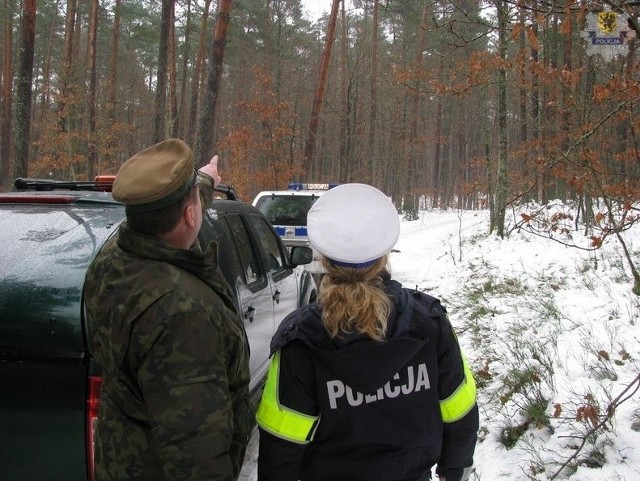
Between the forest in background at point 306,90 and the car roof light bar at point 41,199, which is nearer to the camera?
the car roof light bar at point 41,199

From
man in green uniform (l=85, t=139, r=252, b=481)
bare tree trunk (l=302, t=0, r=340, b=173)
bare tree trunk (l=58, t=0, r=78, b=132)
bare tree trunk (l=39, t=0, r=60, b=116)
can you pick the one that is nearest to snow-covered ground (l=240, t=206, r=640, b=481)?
man in green uniform (l=85, t=139, r=252, b=481)

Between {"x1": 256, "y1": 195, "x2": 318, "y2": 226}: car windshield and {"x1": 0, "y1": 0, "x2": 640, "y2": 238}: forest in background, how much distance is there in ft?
8.91

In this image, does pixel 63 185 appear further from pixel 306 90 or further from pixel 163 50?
pixel 306 90

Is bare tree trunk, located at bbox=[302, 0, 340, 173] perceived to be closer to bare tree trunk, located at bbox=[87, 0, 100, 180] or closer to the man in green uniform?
bare tree trunk, located at bbox=[87, 0, 100, 180]

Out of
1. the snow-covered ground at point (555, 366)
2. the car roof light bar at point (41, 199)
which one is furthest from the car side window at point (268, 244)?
the car roof light bar at point (41, 199)

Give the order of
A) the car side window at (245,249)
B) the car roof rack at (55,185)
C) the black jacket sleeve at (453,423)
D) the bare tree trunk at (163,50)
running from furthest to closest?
the bare tree trunk at (163,50)
the car side window at (245,249)
the car roof rack at (55,185)
the black jacket sleeve at (453,423)

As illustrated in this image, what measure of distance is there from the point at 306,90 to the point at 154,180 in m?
34.7

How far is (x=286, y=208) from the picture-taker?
10.0m

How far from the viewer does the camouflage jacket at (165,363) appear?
1.49 meters

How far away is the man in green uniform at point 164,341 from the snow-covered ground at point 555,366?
189 cm

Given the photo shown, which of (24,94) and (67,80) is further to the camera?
(67,80)

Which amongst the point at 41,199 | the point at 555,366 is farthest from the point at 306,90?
the point at 41,199

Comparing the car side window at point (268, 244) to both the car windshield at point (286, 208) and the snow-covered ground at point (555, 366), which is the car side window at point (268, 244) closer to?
the snow-covered ground at point (555, 366)

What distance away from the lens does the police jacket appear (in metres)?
1.71
